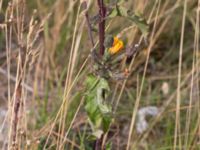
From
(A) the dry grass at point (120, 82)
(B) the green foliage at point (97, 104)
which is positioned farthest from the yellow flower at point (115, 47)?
(A) the dry grass at point (120, 82)

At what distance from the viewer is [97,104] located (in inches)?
51.5

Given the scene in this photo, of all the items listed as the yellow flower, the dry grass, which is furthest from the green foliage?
the dry grass

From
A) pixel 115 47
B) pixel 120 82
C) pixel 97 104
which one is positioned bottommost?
pixel 120 82

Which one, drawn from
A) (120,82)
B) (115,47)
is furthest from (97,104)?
(120,82)

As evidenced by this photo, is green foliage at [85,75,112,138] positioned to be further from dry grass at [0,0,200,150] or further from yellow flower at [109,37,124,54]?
dry grass at [0,0,200,150]

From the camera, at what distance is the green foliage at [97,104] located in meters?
1.30

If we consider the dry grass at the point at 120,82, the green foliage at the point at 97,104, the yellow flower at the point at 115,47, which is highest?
the yellow flower at the point at 115,47

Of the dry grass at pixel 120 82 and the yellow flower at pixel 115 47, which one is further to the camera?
the dry grass at pixel 120 82

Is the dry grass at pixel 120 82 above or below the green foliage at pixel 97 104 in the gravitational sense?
below

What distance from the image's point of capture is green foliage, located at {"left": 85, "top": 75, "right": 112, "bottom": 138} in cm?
130

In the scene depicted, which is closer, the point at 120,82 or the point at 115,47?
the point at 115,47

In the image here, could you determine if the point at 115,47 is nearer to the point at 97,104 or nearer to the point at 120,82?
→ the point at 97,104

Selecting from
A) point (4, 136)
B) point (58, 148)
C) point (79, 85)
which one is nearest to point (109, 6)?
point (58, 148)

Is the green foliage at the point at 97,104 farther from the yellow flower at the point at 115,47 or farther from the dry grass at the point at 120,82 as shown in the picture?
the dry grass at the point at 120,82
